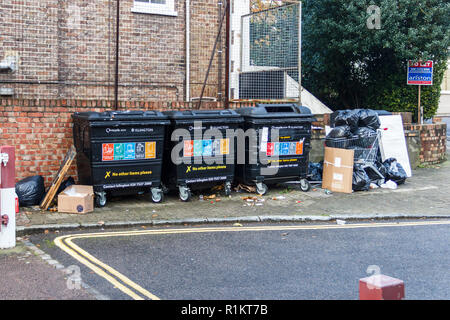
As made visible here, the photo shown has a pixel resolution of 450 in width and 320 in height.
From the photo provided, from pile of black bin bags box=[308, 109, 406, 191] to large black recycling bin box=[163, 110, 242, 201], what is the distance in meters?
2.16

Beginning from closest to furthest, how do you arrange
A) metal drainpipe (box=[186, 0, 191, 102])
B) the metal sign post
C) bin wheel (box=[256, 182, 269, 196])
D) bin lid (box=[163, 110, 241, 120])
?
bin lid (box=[163, 110, 241, 120]) < bin wheel (box=[256, 182, 269, 196]) < metal drainpipe (box=[186, 0, 191, 102]) < the metal sign post

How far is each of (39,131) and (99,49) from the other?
9.75 feet

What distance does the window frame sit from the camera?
11.9m

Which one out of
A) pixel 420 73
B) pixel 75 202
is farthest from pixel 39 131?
pixel 420 73

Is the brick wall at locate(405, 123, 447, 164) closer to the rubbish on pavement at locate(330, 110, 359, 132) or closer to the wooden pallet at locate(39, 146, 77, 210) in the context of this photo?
the rubbish on pavement at locate(330, 110, 359, 132)

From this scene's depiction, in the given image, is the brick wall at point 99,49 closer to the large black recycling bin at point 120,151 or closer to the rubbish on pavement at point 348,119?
the large black recycling bin at point 120,151

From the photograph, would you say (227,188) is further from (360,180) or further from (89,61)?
(89,61)

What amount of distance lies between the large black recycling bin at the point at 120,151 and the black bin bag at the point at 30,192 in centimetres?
68

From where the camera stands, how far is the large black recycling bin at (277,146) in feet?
31.7

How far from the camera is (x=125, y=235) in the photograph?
7.06 meters

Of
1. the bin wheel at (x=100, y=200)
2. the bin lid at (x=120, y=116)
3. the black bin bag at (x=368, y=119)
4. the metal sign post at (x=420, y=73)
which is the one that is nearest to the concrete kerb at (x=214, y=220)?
the bin wheel at (x=100, y=200)

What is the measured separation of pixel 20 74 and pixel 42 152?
2405 millimetres

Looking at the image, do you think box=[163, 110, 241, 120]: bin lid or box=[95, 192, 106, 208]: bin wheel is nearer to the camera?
box=[95, 192, 106, 208]: bin wheel

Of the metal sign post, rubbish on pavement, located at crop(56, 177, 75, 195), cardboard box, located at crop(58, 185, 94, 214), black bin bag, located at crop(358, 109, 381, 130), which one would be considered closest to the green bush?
the metal sign post
